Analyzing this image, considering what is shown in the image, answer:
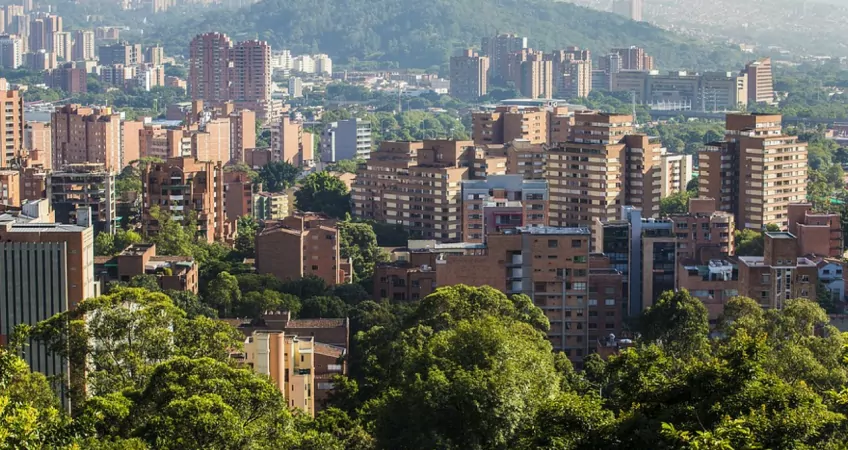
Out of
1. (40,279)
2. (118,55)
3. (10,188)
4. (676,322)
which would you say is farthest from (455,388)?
(118,55)

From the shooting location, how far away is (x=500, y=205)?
37125mm

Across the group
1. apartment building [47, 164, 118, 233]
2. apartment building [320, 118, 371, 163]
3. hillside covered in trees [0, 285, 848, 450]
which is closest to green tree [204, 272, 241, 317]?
hillside covered in trees [0, 285, 848, 450]

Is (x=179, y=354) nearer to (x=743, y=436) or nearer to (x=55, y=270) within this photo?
(x=55, y=270)

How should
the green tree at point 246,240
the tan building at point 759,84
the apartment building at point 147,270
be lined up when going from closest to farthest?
the apartment building at point 147,270 < the green tree at point 246,240 < the tan building at point 759,84

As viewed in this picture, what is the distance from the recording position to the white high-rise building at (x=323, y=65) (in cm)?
13575

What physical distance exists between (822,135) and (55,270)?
5578 cm

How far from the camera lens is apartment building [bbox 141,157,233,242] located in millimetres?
40906

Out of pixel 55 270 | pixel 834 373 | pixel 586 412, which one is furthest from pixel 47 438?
pixel 834 373

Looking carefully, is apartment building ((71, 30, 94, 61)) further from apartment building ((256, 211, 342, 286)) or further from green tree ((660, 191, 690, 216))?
apartment building ((256, 211, 342, 286))

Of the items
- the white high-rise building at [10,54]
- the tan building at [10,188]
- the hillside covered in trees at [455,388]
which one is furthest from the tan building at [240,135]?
the white high-rise building at [10,54]

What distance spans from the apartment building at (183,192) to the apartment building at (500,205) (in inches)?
229

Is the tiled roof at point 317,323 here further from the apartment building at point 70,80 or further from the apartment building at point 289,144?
the apartment building at point 70,80

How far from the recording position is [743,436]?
45.9ft

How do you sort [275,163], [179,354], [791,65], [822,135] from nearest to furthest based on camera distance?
1. [179,354]
2. [275,163]
3. [822,135]
4. [791,65]
